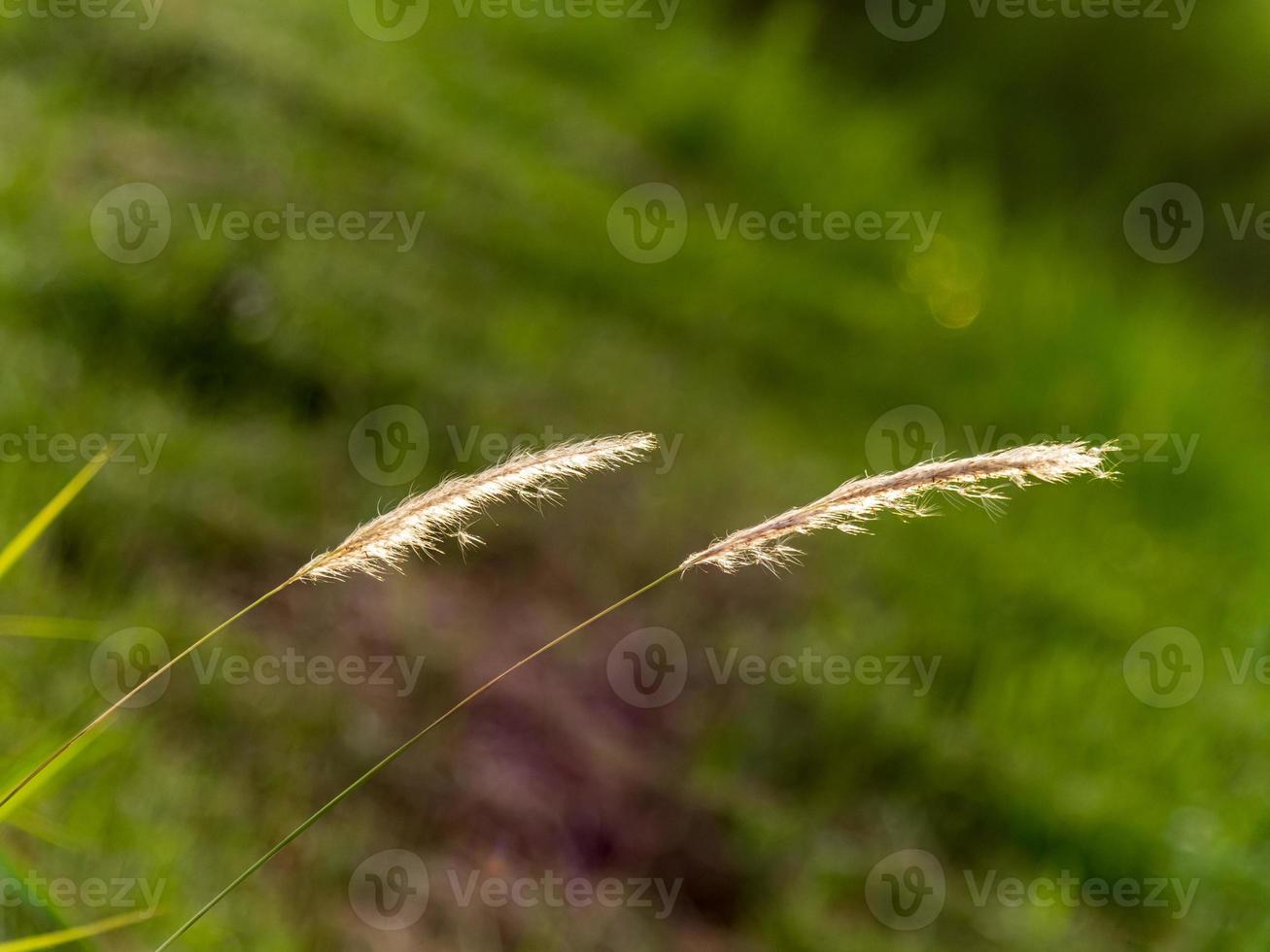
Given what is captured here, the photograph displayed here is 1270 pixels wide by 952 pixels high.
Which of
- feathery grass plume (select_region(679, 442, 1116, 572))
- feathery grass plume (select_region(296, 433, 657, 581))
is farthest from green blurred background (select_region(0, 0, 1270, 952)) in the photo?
feathery grass plume (select_region(679, 442, 1116, 572))

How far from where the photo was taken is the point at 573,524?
2.99 metres

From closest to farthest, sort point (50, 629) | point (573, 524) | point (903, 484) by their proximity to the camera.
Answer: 1. point (903, 484)
2. point (50, 629)
3. point (573, 524)

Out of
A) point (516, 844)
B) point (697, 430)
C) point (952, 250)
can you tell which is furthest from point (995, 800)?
point (952, 250)

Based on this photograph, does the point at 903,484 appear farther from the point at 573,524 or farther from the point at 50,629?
the point at 573,524

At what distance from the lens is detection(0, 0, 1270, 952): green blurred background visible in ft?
6.21

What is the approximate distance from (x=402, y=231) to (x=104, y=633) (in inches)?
95.4

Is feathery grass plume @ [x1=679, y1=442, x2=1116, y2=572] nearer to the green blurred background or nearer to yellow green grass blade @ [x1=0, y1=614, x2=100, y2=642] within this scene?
the green blurred background

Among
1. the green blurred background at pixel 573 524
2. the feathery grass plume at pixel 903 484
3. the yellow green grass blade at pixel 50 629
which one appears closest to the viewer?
the feathery grass plume at pixel 903 484

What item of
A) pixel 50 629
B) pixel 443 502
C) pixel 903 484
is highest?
pixel 903 484

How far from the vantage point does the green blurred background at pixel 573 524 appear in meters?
1.89

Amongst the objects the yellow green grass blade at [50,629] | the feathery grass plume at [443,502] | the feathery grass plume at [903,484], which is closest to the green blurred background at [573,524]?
the yellow green grass blade at [50,629]

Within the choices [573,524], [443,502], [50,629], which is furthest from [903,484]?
[573,524]

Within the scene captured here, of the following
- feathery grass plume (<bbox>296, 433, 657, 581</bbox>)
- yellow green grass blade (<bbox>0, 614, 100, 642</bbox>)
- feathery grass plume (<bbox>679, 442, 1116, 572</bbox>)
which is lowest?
yellow green grass blade (<bbox>0, 614, 100, 642</bbox>)

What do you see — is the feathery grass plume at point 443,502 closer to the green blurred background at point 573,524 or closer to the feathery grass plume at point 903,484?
the feathery grass plume at point 903,484
